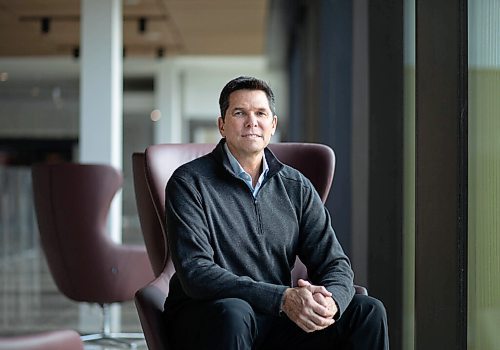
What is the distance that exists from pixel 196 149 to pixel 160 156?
0.16m

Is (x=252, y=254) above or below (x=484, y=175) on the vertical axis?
below

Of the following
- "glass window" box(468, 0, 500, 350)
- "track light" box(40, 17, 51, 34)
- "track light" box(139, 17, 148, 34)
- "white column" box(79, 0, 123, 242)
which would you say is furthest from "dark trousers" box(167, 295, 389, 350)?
"track light" box(40, 17, 51, 34)

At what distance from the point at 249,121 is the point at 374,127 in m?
1.13

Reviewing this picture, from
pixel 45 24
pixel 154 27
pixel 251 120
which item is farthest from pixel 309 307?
pixel 154 27

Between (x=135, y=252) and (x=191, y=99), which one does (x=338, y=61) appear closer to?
(x=135, y=252)

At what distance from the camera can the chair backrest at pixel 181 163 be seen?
3070mm

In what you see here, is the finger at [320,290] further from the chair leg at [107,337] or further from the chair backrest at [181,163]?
the chair leg at [107,337]

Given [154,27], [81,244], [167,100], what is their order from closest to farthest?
1. [81,244]
2. [154,27]
3. [167,100]

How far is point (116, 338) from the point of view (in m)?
5.27

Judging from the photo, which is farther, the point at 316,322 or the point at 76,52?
the point at 76,52

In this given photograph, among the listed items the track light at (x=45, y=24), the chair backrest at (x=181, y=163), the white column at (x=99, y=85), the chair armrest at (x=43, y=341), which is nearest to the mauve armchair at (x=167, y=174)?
the chair backrest at (x=181, y=163)

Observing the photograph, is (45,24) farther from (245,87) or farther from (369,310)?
(369,310)

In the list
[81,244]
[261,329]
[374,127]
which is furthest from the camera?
[81,244]

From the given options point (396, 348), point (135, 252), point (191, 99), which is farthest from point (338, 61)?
point (191, 99)
